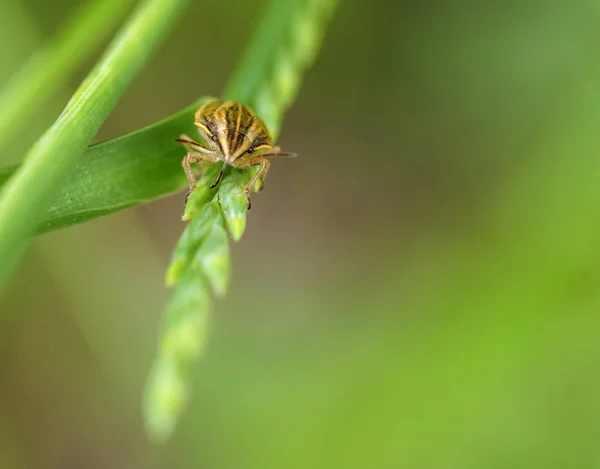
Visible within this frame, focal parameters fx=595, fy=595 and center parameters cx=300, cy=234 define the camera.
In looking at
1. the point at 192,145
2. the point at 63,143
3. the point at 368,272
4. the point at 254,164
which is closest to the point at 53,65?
the point at 192,145

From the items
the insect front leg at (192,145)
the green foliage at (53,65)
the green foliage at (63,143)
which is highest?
the green foliage at (53,65)

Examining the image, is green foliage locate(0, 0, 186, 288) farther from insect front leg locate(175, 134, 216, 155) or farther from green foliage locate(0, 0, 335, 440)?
insect front leg locate(175, 134, 216, 155)

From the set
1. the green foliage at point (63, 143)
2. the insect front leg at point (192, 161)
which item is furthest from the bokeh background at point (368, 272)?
the green foliage at point (63, 143)

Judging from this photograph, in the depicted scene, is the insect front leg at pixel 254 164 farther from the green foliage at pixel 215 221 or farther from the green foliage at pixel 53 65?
the green foliage at pixel 53 65

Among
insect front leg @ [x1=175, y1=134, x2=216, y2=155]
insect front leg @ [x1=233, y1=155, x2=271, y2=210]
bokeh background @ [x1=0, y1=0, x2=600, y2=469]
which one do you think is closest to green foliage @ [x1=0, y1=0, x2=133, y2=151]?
insect front leg @ [x1=175, y1=134, x2=216, y2=155]

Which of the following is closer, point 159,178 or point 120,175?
point 120,175

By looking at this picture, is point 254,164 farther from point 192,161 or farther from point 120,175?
point 120,175
